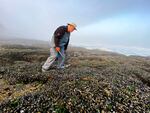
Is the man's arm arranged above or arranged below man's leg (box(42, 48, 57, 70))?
above

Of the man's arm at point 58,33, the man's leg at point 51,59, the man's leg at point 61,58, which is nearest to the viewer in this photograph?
the man's arm at point 58,33

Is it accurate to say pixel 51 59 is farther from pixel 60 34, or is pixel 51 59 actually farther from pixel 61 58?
pixel 60 34

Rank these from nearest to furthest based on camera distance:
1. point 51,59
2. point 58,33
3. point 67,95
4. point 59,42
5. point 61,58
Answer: point 67,95
point 58,33
point 59,42
point 51,59
point 61,58

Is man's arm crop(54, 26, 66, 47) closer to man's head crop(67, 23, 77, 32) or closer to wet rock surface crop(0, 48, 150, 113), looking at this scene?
man's head crop(67, 23, 77, 32)

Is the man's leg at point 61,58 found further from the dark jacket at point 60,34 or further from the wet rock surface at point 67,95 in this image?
the wet rock surface at point 67,95

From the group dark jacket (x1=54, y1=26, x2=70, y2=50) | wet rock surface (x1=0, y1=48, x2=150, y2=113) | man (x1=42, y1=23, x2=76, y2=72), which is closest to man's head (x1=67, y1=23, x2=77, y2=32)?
A: man (x1=42, y1=23, x2=76, y2=72)

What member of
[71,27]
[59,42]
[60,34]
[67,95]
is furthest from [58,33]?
[67,95]

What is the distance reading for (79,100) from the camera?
508 inches

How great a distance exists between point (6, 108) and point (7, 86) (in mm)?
5020

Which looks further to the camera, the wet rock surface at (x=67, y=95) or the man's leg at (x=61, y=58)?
the man's leg at (x=61, y=58)

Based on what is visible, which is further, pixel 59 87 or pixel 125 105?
pixel 59 87

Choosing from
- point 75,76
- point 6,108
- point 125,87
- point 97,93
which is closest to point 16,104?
point 6,108

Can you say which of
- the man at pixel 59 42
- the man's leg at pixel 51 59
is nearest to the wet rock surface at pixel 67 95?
the man's leg at pixel 51 59

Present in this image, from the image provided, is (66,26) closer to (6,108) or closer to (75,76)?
(75,76)
